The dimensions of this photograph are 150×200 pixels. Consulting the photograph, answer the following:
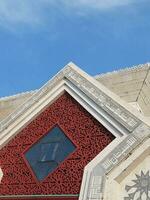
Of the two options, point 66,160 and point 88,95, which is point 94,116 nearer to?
point 88,95

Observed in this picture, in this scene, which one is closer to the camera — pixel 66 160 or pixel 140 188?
pixel 140 188

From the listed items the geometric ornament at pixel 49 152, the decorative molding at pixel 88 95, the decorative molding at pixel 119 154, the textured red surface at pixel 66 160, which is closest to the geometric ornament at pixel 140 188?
→ the decorative molding at pixel 119 154

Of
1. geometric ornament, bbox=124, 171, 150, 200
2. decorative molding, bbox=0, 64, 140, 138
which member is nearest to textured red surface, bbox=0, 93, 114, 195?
decorative molding, bbox=0, 64, 140, 138

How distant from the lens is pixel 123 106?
11516 millimetres

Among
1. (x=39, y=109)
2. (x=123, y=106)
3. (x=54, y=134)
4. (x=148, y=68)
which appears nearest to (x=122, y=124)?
(x=123, y=106)

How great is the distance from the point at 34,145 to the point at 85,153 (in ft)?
6.31

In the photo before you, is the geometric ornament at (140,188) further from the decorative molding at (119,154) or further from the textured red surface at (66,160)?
the textured red surface at (66,160)

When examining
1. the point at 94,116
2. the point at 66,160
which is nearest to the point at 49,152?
the point at 66,160

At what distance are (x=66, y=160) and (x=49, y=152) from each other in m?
0.78

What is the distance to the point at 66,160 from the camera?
38.1 ft

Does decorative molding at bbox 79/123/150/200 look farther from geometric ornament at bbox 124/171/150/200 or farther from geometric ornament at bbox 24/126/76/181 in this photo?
geometric ornament at bbox 24/126/76/181

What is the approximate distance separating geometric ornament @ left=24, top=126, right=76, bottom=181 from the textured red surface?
145 mm

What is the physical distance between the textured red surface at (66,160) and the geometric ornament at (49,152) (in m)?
0.14

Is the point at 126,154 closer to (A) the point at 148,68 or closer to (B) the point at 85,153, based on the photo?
(B) the point at 85,153
